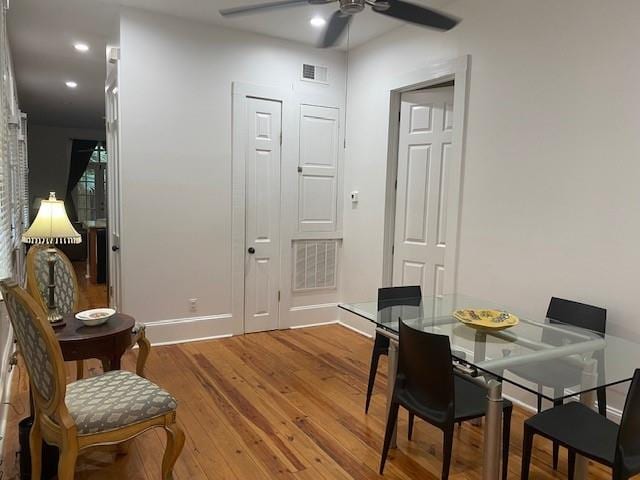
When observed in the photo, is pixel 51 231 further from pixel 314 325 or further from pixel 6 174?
pixel 314 325

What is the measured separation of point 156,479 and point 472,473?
1.58 m

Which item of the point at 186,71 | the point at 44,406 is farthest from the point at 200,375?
the point at 186,71

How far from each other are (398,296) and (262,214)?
6.67 ft

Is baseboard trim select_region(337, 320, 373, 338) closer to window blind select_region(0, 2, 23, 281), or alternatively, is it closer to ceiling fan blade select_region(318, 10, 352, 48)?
ceiling fan blade select_region(318, 10, 352, 48)

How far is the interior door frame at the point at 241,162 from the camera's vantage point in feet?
14.7

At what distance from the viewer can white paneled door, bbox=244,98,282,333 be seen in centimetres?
458

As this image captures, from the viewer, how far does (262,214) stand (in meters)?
4.69

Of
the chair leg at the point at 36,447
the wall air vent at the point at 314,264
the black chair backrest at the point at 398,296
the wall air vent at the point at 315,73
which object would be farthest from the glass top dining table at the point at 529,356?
the wall air vent at the point at 315,73

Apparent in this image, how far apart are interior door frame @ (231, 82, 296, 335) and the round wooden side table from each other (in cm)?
213

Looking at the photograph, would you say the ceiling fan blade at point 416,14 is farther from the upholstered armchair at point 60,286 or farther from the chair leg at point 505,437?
the upholstered armchair at point 60,286

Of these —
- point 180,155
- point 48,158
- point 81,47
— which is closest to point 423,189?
point 180,155

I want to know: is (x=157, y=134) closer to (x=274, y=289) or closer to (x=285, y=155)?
(x=285, y=155)

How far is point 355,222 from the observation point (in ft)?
16.2

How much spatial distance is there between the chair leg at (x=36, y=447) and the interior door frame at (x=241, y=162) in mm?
2618
